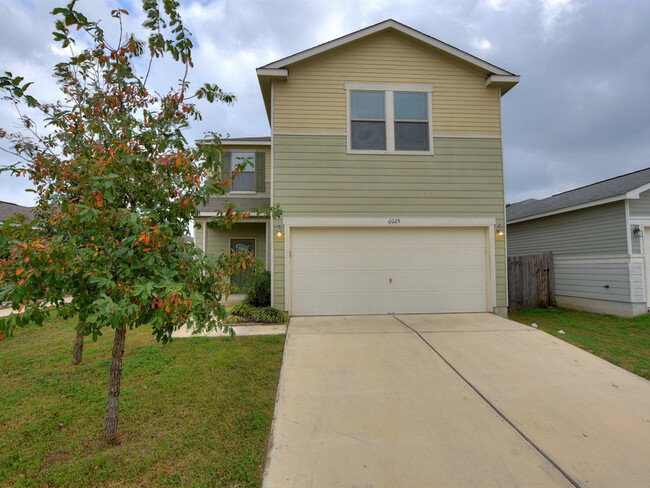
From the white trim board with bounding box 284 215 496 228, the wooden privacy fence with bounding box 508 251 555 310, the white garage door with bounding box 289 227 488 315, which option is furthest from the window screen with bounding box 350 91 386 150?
the wooden privacy fence with bounding box 508 251 555 310

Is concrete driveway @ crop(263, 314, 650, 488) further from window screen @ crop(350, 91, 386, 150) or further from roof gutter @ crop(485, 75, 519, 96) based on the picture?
roof gutter @ crop(485, 75, 519, 96)

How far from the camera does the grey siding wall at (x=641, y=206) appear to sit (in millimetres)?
8359

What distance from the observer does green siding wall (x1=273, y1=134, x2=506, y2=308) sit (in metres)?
7.13

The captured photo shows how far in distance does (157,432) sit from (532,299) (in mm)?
11434

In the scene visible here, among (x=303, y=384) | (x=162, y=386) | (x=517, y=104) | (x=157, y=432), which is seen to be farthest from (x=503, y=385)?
(x=517, y=104)

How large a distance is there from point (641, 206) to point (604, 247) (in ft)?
4.37

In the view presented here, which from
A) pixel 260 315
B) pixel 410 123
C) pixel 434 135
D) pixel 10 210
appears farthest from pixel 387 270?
pixel 10 210

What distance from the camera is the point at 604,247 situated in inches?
352

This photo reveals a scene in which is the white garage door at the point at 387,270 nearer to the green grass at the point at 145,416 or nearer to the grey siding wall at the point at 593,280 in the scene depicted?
the green grass at the point at 145,416

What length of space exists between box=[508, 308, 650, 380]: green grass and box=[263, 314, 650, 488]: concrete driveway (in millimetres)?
471

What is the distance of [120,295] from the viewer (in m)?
2.10

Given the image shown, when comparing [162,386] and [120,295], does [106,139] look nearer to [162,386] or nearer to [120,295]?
[120,295]

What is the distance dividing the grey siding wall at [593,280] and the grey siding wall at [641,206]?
139cm

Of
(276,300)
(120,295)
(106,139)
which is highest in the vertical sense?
(106,139)
